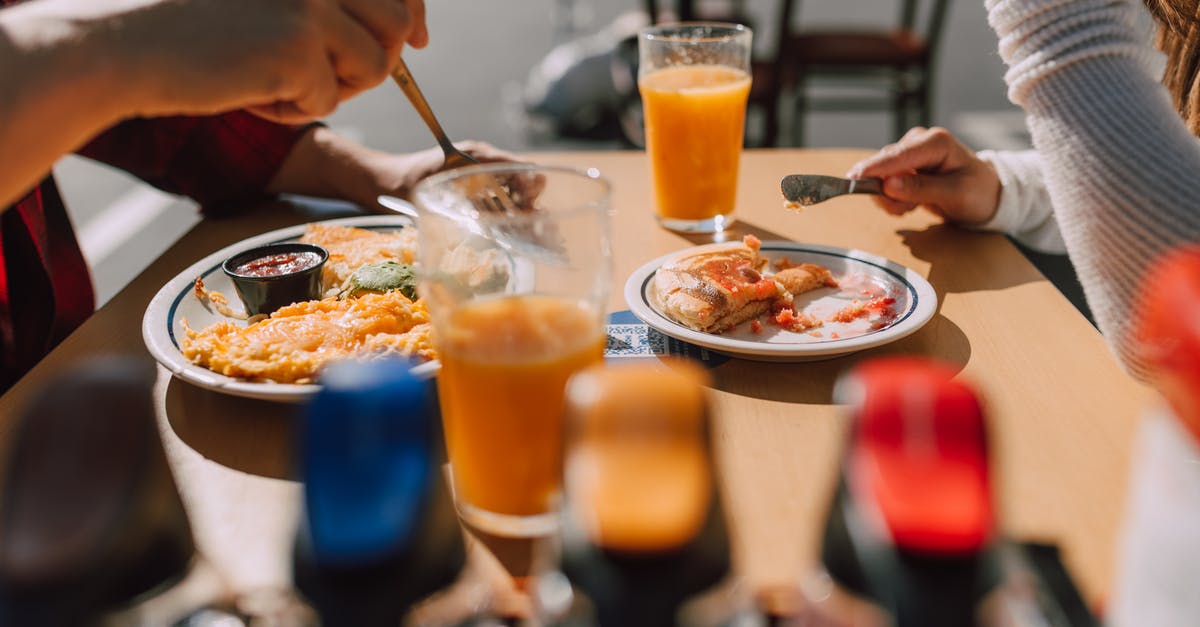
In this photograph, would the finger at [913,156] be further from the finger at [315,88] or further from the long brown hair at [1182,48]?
the finger at [315,88]

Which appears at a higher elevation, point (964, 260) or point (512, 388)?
point (512, 388)

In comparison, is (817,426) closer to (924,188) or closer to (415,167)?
(924,188)

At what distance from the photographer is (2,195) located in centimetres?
61

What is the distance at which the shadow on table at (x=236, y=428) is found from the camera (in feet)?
2.54

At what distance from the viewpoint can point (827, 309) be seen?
1.06 meters

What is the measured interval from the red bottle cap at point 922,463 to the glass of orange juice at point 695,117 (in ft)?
3.29

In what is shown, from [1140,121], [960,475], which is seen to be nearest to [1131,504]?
[960,475]

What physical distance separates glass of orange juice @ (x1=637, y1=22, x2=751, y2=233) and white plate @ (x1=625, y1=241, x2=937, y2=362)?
0.21 meters

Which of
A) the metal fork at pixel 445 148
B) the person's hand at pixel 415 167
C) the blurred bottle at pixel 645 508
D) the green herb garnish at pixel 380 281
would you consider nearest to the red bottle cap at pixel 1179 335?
the blurred bottle at pixel 645 508

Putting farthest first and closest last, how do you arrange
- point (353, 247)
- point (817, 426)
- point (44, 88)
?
point (353, 247), point (817, 426), point (44, 88)

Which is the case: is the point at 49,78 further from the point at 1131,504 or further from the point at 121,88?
the point at 1131,504

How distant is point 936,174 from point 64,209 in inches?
49.7

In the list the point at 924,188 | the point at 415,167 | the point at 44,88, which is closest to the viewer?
the point at 44,88

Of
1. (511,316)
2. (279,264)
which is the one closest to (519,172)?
(511,316)
